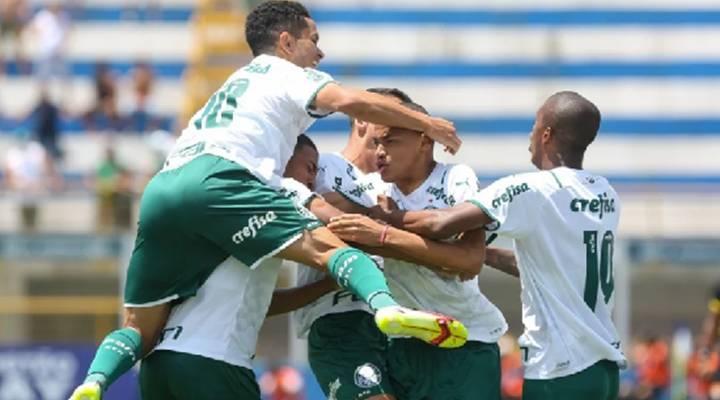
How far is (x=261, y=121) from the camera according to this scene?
7.45 m

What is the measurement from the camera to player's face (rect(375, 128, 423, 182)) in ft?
25.5

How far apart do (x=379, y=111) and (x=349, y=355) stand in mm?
1239

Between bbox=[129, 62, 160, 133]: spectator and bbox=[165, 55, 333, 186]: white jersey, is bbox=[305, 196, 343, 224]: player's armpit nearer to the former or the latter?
bbox=[165, 55, 333, 186]: white jersey

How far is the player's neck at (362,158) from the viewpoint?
8211mm

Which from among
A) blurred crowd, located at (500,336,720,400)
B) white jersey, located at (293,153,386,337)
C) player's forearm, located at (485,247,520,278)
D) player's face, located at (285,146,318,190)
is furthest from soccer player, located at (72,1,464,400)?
blurred crowd, located at (500,336,720,400)

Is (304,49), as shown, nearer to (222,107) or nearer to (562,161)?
(222,107)

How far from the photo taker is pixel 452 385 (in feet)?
25.7

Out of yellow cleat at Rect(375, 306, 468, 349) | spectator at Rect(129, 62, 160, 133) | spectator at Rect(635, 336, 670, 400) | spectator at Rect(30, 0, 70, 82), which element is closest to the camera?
yellow cleat at Rect(375, 306, 468, 349)

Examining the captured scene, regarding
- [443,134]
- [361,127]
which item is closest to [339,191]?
[361,127]

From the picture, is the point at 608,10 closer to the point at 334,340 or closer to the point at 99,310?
the point at 99,310

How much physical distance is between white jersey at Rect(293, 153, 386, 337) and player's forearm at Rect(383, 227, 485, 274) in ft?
1.28

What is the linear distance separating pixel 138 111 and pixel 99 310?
379cm

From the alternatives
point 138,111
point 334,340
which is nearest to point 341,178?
point 334,340

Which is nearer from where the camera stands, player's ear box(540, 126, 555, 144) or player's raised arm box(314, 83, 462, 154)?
player's raised arm box(314, 83, 462, 154)
